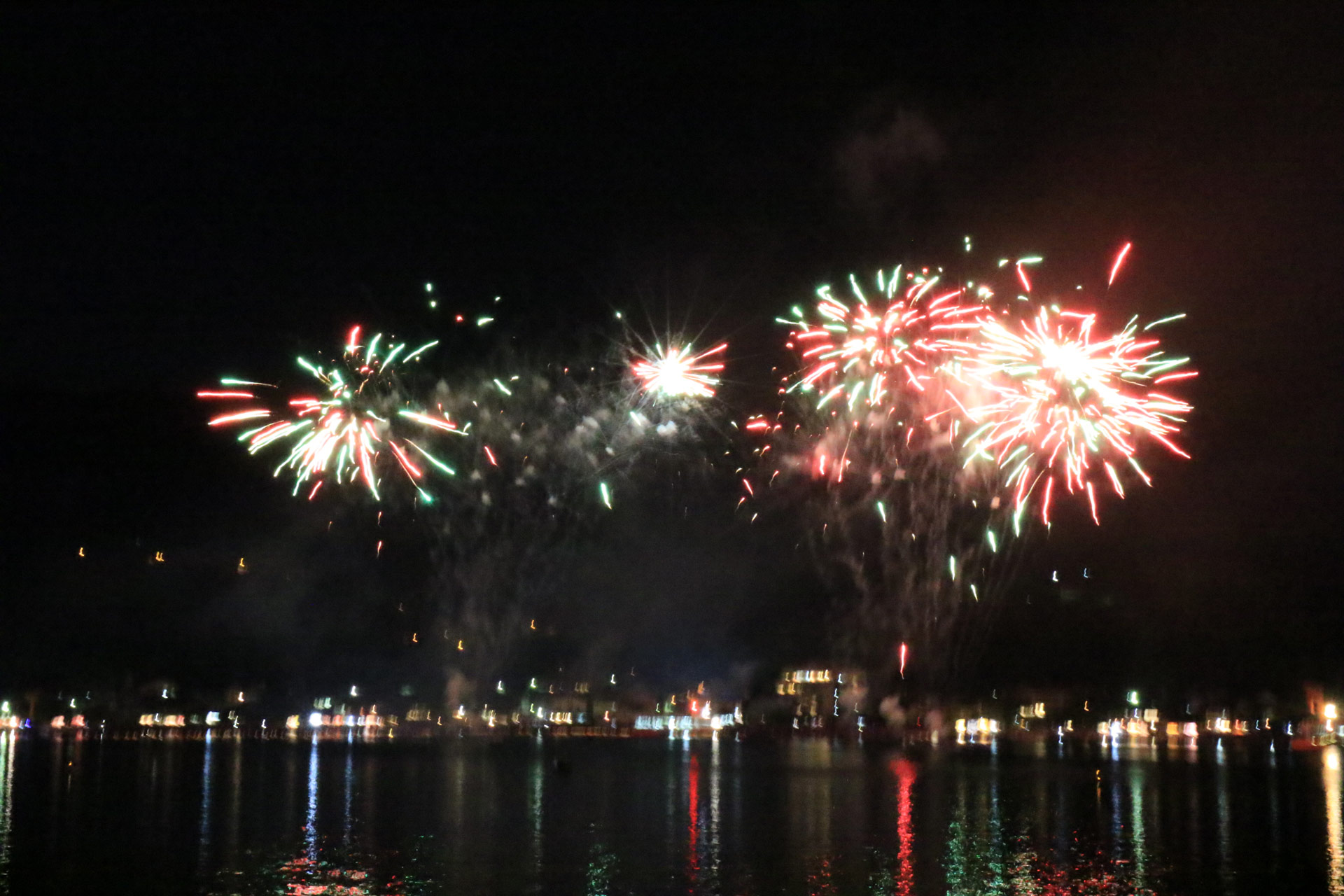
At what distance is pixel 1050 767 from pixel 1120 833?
26.9 metres

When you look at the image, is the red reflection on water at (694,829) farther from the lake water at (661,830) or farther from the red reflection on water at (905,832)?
the red reflection on water at (905,832)

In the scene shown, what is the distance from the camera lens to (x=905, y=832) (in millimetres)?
24609

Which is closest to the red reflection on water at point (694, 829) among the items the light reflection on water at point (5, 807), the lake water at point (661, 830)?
the lake water at point (661, 830)

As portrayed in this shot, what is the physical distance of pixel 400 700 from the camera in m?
122

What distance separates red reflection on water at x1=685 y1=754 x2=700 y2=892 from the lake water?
0.30 feet

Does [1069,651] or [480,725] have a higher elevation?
[1069,651]

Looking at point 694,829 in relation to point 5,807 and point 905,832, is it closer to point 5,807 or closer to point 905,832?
point 905,832

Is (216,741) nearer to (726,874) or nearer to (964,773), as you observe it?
(964,773)

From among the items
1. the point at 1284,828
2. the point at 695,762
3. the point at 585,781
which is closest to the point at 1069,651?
the point at 695,762

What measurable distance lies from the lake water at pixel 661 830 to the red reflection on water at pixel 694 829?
0.09 metres

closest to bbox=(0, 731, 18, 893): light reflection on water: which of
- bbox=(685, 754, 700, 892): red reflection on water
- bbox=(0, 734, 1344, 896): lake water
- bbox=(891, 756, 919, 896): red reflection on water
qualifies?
bbox=(0, 734, 1344, 896): lake water

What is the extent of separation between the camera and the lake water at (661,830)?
1819 cm

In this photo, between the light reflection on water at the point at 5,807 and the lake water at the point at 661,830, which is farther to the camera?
the lake water at the point at 661,830

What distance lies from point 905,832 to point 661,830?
16.5ft
